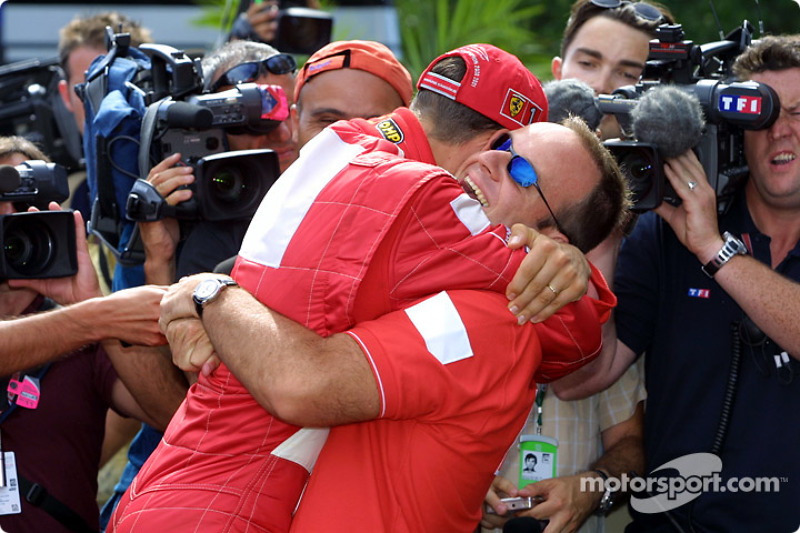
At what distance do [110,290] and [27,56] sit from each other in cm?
847

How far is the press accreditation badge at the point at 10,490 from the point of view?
127 inches

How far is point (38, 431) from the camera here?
338 centimetres

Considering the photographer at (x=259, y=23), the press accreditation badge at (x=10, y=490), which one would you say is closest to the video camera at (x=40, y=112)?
the photographer at (x=259, y=23)

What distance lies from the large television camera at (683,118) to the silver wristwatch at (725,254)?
0.19 meters

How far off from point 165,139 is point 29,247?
655 mm

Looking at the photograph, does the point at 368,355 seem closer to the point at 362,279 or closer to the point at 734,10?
the point at 362,279

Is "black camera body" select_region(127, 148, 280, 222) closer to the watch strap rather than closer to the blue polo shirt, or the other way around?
the blue polo shirt

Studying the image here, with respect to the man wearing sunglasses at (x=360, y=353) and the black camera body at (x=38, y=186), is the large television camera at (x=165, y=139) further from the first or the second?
the man wearing sunglasses at (x=360, y=353)

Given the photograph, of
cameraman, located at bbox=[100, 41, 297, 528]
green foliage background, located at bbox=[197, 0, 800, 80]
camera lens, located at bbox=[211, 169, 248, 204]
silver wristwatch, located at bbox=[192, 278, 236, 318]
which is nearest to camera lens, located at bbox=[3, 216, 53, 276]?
cameraman, located at bbox=[100, 41, 297, 528]

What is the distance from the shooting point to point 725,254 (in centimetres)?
335

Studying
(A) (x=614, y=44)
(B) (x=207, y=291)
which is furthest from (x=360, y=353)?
(A) (x=614, y=44)

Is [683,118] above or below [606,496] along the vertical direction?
above

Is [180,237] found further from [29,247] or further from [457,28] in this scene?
[457,28]

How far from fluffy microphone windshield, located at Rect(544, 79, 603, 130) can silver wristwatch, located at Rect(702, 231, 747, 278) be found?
0.60m
